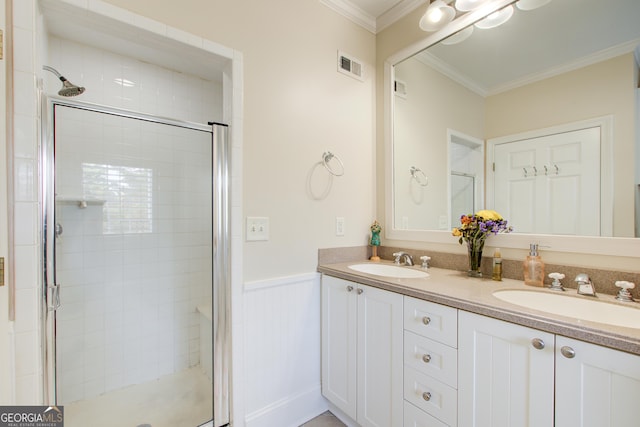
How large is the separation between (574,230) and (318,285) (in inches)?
51.3

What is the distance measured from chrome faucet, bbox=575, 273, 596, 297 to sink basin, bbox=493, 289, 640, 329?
0.03m

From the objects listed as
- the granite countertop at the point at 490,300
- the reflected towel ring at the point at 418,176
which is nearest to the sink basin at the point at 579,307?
the granite countertop at the point at 490,300

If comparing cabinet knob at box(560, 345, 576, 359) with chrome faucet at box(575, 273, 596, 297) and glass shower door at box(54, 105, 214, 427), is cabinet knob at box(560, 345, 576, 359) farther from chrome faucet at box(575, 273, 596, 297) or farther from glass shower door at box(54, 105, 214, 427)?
glass shower door at box(54, 105, 214, 427)

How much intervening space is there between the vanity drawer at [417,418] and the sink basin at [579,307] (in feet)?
1.85

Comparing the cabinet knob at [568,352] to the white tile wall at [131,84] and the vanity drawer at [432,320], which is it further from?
the white tile wall at [131,84]

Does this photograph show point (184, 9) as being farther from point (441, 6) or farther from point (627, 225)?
point (627, 225)

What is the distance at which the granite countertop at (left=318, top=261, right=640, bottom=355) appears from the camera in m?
0.73

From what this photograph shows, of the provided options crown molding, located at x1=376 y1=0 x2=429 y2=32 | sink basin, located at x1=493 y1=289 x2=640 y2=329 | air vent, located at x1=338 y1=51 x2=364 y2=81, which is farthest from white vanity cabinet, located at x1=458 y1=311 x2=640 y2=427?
crown molding, located at x1=376 y1=0 x2=429 y2=32

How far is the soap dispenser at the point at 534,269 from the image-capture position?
3.96ft

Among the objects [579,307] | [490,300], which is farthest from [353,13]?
[579,307]

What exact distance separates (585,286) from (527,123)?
794 mm

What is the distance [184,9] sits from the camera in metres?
1.27

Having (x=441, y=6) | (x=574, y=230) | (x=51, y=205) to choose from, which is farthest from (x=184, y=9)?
(x=574, y=230)

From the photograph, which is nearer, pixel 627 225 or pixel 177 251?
pixel 627 225
